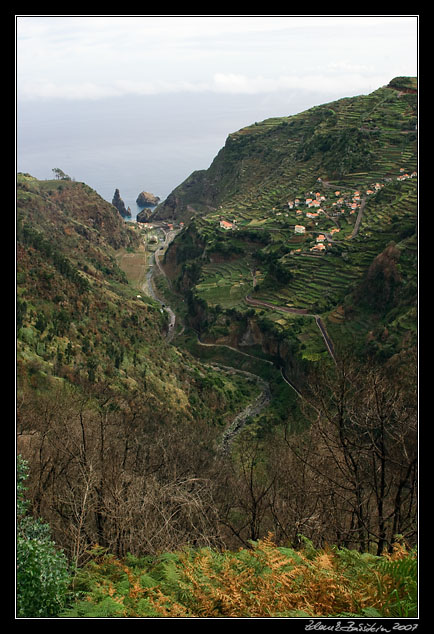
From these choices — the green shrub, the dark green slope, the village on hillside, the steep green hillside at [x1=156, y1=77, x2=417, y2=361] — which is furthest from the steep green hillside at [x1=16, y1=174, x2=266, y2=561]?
the village on hillside

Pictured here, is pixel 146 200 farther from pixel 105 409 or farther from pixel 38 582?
pixel 38 582

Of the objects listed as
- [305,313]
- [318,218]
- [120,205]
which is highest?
[120,205]

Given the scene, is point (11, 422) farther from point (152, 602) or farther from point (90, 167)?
point (90, 167)

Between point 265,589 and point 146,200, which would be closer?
point 265,589

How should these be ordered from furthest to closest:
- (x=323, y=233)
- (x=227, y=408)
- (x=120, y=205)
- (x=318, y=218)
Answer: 1. (x=120, y=205)
2. (x=318, y=218)
3. (x=323, y=233)
4. (x=227, y=408)

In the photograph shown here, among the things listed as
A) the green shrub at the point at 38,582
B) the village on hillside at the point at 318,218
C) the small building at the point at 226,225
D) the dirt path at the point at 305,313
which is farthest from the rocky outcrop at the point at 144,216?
the green shrub at the point at 38,582

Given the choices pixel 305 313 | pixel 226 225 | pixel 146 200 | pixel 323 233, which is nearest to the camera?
pixel 305 313

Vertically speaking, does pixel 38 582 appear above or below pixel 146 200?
below

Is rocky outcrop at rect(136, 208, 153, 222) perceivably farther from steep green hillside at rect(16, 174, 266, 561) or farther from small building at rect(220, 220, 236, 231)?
steep green hillside at rect(16, 174, 266, 561)

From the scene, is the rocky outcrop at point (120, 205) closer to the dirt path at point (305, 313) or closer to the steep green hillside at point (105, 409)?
the steep green hillside at point (105, 409)

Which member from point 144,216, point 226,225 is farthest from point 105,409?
point 144,216
